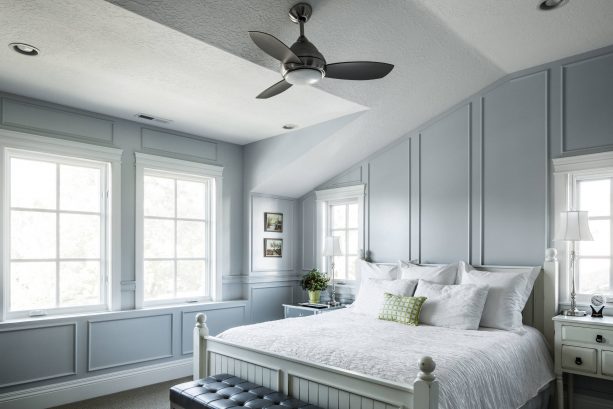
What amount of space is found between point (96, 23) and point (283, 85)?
1.11 metres

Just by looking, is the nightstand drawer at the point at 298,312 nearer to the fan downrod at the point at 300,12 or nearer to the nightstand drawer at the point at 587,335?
the nightstand drawer at the point at 587,335

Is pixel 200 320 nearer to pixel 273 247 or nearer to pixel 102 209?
pixel 102 209

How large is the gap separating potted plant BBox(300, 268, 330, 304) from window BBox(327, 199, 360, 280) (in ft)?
0.83

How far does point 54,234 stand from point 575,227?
14.1 feet

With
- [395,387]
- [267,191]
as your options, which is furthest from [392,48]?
[267,191]

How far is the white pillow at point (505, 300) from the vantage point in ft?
11.2

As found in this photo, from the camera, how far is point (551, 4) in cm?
282

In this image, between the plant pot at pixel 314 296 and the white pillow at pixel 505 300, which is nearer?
the white pillow at pixel 505 300

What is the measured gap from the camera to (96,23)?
2.53 meters

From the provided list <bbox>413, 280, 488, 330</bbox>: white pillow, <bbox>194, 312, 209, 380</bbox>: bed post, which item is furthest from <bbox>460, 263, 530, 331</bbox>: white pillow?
<bbox>194, 312, 209, 380</bbox>: bed post

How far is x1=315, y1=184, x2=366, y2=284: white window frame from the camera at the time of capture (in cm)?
503

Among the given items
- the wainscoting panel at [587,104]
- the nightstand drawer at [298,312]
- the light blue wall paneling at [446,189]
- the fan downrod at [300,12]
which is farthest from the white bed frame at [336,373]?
the fan downrod at [300,12]

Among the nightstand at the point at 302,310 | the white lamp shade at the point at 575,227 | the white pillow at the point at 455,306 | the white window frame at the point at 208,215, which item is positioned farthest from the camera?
the nightstand at the point at 302,310

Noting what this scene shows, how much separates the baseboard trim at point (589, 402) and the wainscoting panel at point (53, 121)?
4.60 meters
